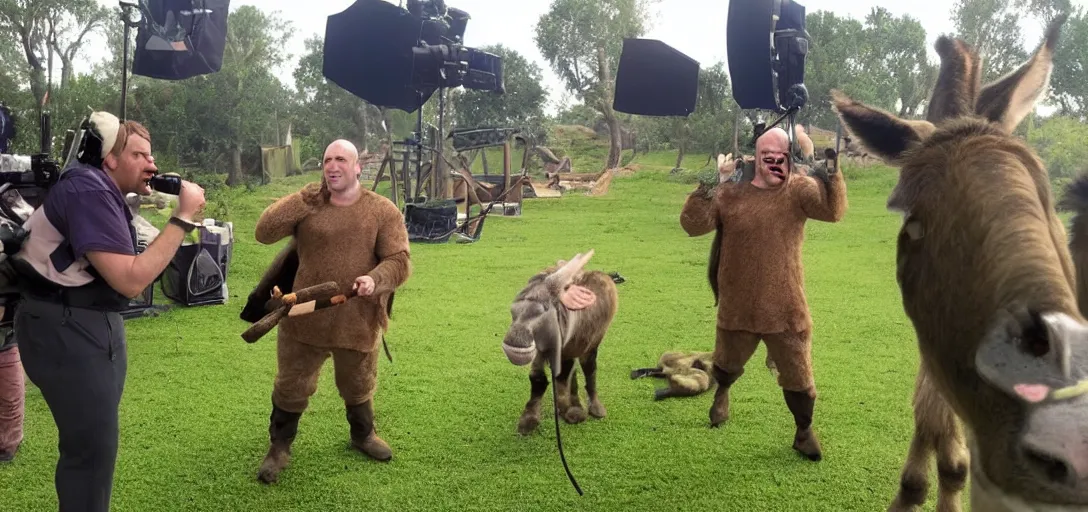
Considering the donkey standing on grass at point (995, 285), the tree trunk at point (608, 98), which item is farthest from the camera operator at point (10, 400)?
the tree trunk at point (608, 98)

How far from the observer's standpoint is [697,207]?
3.72 metres

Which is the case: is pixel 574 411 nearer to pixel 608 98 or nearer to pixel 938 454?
pixel 938 454

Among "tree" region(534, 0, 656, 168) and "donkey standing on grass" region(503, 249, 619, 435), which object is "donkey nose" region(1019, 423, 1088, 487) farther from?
"tree" region(534, 0, 656, 168)

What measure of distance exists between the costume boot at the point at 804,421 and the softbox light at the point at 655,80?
6.29ft

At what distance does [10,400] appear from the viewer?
359 centimetres

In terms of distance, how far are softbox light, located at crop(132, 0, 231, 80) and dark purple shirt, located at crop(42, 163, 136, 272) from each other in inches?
118

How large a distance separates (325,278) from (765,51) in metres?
2.56

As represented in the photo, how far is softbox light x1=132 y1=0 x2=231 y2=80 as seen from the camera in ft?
16.2

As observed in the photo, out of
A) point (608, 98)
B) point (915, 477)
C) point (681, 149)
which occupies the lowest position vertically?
point (915, 477)

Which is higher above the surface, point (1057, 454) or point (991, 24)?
point (991, 24)

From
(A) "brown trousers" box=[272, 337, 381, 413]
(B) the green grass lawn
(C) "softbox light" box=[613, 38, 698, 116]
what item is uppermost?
(C) "softbox light" box=[613, 38, 698, 116]

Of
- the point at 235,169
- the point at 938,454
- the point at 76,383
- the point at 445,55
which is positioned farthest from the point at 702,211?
the point at 235,169

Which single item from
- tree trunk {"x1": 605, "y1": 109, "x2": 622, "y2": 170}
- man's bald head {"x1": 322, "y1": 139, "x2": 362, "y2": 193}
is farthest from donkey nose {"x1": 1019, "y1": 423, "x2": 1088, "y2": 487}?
tree trunk {"x1": 605, "y1": 109, "x2": 622, "y2": 170}

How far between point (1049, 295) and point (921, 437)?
208 cm
